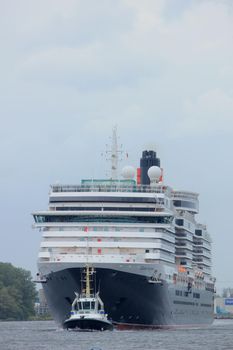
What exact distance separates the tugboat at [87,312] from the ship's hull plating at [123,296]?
1.39 meters

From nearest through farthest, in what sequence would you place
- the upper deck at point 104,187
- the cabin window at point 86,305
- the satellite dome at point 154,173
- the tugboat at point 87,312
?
the tugboat at point 87,312 < the cabin window at point 86,305 < the upper deck at point 104,187 < the satellite dome at point 154,173

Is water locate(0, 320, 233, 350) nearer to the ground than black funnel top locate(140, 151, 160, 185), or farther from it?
nearer to the ground

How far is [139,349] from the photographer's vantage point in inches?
3634

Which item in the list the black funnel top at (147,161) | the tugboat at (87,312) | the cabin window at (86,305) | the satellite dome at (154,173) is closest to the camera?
the tugboat at (87,312)

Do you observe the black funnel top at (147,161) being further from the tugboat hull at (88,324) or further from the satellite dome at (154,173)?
the tugboat hull at (88,324)

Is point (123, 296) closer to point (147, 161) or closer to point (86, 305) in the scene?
point (86, 305)

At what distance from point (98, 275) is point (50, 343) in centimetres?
1648

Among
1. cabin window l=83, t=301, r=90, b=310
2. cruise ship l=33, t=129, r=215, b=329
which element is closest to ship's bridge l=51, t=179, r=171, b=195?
cruise ship l=33, t=129, r=215, b=329

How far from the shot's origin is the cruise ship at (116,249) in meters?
116

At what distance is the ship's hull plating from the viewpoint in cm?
11500

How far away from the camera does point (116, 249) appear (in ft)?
389

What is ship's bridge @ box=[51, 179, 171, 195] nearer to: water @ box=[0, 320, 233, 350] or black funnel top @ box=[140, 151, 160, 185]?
water @ box=[0, 320, 233, 350]

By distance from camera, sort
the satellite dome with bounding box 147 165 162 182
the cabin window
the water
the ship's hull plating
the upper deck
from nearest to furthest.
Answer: the water < the cabin window < the ship's hull plating < the upper deck < the satellite dome with bounding box 147 165 162 182

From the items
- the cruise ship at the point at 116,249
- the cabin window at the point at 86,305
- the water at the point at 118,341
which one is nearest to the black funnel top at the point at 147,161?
the cruise ship at the point at 116,249
